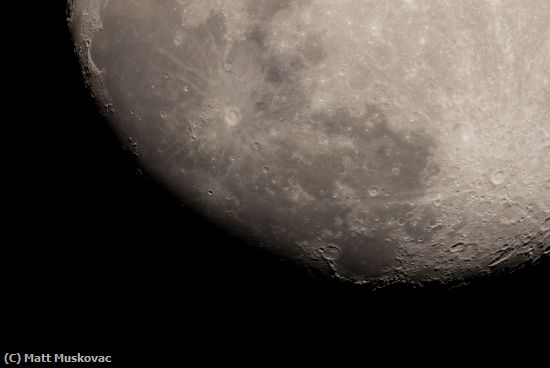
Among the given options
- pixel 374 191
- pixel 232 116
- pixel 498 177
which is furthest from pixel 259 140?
pixel 498 177

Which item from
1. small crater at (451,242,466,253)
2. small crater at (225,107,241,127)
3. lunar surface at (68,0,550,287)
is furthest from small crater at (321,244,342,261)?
small crater at (225,107,241,127)

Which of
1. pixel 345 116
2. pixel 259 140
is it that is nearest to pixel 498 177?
pixel 345 116

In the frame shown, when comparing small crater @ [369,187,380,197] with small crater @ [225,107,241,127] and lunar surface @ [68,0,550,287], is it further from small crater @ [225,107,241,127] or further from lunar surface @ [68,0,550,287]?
small crater @ [225,107,241,127]

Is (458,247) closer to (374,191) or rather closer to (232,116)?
(374,191)

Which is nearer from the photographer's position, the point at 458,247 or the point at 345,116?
the point at 345,116

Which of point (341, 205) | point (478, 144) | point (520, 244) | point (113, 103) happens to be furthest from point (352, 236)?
point (113, 103)

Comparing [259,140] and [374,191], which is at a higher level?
[259,140]

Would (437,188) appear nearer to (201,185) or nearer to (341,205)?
(341,205)

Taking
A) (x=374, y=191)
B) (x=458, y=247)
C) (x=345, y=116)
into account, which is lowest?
(x=458, y=247)
